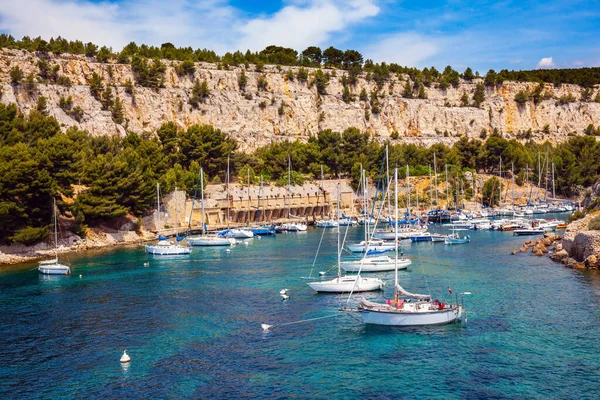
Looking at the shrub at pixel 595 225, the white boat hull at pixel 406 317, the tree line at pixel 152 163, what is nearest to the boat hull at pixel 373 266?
the white boat hull at pixel 406 317

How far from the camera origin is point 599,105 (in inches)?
6186

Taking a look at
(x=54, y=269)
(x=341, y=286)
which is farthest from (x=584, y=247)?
(x=54, y=269)

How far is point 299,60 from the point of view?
145 meters

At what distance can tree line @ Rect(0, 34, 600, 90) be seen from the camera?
10850cm

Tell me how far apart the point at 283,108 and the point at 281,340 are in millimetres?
100524

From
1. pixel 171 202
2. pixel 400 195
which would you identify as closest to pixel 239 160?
pixel 171 202

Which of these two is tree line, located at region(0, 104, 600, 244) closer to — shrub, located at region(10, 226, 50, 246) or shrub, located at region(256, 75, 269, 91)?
shrub, located at region(10, 226, 50, 246)

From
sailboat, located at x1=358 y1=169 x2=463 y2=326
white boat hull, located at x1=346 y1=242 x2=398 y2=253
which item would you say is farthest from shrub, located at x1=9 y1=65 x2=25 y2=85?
sailboat, located at x1=358 y1=169 x2=463 y2=326

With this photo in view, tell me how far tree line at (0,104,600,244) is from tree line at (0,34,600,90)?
872 inches

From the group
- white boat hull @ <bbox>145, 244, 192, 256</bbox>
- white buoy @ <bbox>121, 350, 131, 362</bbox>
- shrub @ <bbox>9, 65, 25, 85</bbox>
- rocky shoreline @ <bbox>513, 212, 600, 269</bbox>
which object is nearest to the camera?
white buoy @ <bbox>121, 350, 131, 362</bbox>

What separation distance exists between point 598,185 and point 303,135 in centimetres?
7028

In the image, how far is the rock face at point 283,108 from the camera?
4003 inches

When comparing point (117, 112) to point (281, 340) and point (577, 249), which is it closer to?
point (577, 249)

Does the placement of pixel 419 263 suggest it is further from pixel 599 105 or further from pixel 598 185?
pixel 599 105
